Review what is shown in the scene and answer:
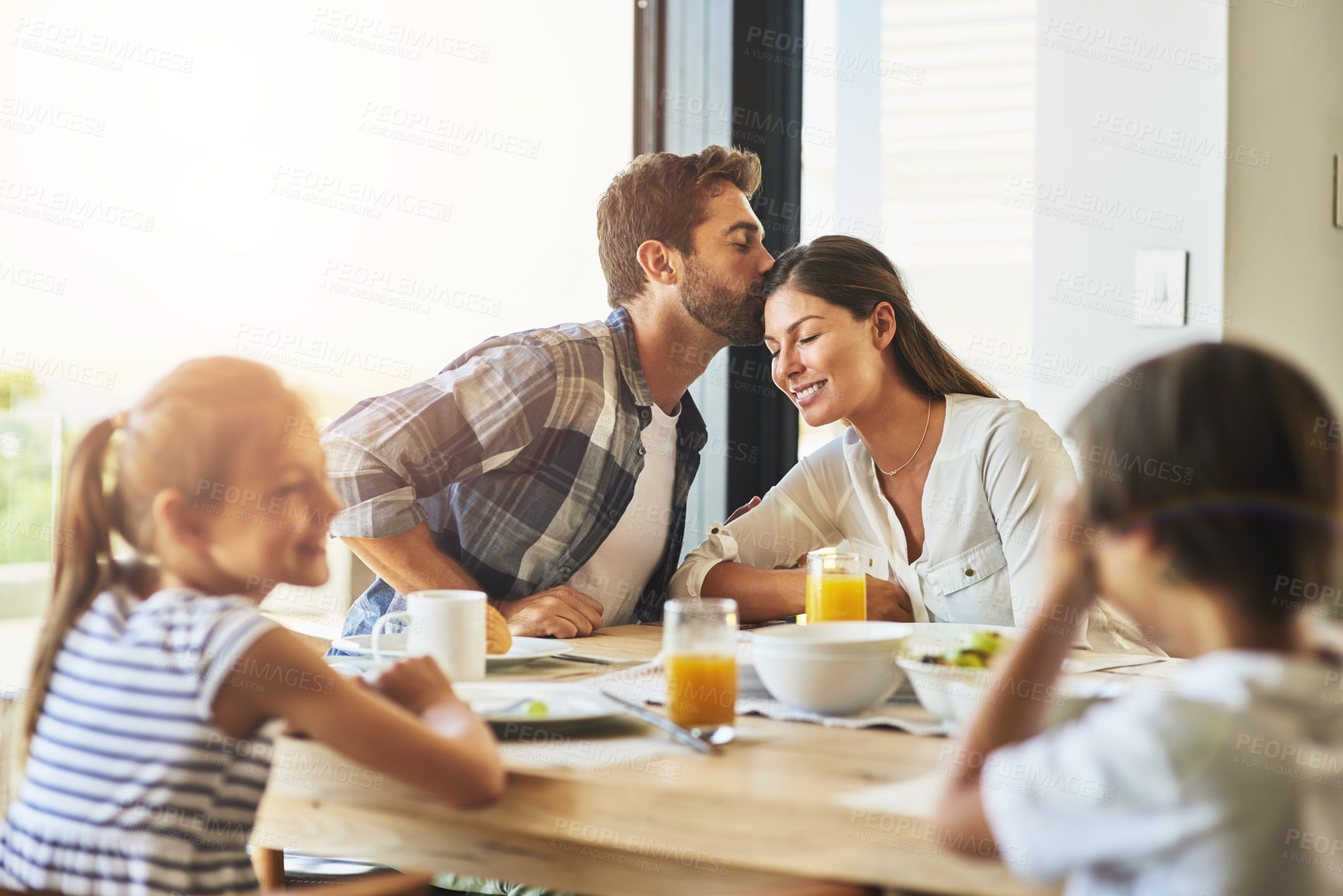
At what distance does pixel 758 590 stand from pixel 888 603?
203 millimetres

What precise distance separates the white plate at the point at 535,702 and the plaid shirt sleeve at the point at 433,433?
59cm

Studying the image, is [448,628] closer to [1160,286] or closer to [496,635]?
[496,635]

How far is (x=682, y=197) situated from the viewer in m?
1.96

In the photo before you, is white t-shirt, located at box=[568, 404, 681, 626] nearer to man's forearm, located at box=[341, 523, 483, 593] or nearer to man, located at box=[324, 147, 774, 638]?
man, located at box=[324, 147, 774, 638]

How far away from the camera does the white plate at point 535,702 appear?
92cm

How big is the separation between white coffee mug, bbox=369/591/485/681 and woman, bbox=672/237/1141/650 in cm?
64

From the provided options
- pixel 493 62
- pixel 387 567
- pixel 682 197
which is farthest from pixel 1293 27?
pixel 387 567

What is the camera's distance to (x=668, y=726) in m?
0.91

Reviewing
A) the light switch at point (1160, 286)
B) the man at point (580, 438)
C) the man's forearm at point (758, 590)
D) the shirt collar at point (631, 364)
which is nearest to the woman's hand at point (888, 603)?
the man's forearm at point (758, 590)

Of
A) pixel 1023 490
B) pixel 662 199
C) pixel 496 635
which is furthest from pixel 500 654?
pixel 662 199

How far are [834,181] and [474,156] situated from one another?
891 millimetres

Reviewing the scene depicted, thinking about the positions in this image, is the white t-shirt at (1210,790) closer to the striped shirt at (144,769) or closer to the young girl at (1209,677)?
the young girl at (1209,677)

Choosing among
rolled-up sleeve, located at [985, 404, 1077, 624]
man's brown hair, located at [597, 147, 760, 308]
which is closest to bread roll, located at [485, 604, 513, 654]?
rolled-up sleeve, located at [985, 404, 1077, 624]

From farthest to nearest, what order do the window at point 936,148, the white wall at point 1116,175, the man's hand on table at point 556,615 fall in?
the window at point 936,148 < the white wall at point 1116,175 < the man's hand on table at point 556,615
